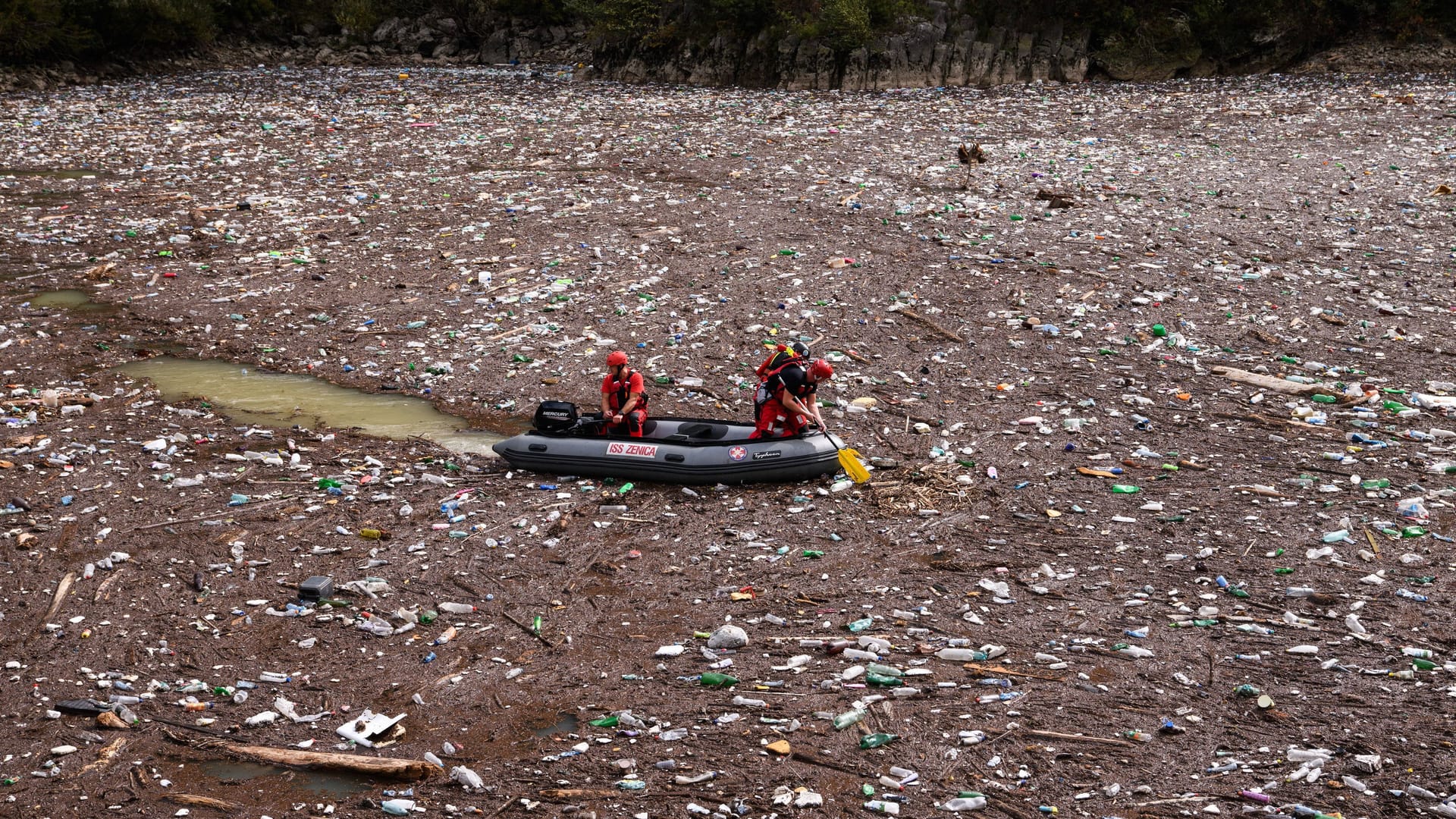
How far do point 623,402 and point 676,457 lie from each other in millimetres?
661

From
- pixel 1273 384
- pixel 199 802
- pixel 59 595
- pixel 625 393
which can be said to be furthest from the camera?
pixel 1273 384

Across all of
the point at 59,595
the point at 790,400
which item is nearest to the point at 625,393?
the point at 790,400

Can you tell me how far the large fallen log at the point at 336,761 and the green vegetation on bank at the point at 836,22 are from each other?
2112cm

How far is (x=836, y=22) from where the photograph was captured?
77.7 feet

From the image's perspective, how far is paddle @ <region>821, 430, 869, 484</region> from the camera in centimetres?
756

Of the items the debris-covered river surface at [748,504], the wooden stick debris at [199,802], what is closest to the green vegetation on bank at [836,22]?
the debris-covered river surface at [748,504]

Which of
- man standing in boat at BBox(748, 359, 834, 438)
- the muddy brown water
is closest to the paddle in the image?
man standing in boat at BBox(748, 359, 834, 438)

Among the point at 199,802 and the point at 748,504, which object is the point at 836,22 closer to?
the point at 748,504

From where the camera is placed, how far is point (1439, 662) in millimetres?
5215

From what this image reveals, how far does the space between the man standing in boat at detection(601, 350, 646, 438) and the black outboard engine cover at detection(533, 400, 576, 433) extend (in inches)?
9.6

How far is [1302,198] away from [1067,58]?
1112 centimetres

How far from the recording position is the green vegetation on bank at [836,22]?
23.0 metres

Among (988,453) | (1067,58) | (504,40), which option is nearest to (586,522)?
(988,453)

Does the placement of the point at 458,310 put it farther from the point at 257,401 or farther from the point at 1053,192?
the point at 1053,192
